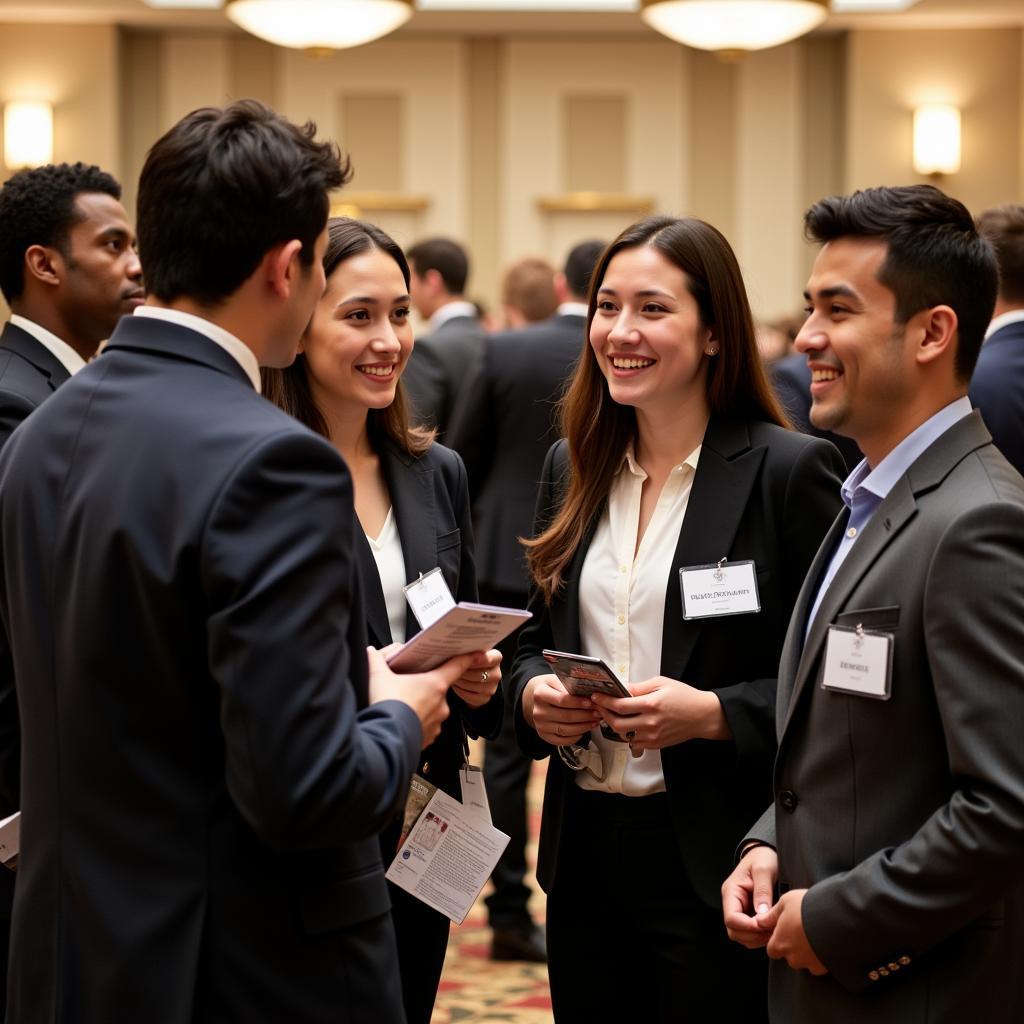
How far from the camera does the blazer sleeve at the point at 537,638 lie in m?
2.54

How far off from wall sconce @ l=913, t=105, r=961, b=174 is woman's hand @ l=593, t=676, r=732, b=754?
8.89 metres

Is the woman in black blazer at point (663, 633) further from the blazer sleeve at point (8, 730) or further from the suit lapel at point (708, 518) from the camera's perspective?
the blazer sleeve at point (8, 730)

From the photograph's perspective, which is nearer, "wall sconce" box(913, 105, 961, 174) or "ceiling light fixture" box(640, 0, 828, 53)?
"ceiling light fixture" box(640, 0, 828, 53)

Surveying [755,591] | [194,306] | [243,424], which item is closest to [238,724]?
[243,424]

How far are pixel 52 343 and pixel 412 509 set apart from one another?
0.96 meters

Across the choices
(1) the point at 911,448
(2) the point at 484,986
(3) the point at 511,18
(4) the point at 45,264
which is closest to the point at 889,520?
(1) the point at 911,448

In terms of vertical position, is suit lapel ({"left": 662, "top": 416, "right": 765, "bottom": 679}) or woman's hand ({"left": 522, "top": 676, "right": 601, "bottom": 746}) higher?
suit lapel ({"left": 662, "top": 416, "right": 765, "bottom": 679})

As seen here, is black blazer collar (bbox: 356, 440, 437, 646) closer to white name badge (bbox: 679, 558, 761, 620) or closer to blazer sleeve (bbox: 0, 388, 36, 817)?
white name badge (bbox: 679, 558, 761, 620)

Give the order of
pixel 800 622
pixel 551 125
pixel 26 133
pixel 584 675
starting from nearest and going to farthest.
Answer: pixel 800 622
pixel 584 675
pixel 26 133
pixel 551 125

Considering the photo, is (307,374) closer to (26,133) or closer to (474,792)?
(474,792)

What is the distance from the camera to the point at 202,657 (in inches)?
59.4

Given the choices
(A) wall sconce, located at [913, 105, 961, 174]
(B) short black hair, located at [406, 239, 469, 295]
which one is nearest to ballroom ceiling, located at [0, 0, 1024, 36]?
(A) wall sconce, located at [913, 105, 961, 174]

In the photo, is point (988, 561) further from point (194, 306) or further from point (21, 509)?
point (21, 509)

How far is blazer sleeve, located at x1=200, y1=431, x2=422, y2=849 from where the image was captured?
4.68 feet
